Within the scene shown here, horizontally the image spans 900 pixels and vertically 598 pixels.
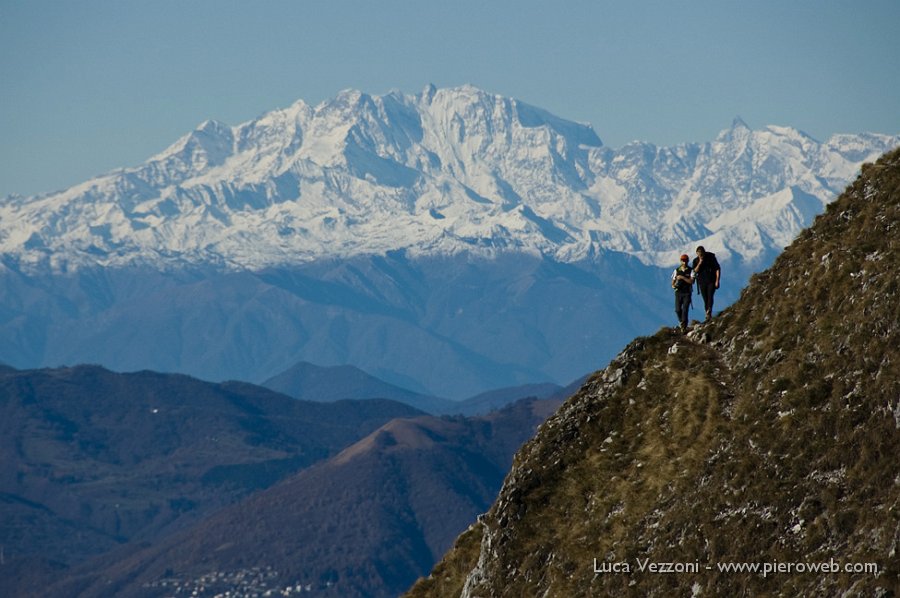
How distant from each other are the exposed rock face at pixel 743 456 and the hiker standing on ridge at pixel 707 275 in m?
1.67

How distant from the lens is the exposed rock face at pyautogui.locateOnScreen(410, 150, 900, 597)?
35375 millimetres

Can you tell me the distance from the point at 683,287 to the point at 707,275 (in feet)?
3.34

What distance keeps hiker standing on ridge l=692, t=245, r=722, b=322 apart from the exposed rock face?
1.67 meters

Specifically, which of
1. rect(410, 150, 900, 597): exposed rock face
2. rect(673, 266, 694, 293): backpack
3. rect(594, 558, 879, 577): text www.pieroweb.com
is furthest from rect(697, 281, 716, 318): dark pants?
rect(594, 558, 879, 577): text www.pieroweb.com

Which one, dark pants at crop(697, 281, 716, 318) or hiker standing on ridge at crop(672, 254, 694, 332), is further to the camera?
hiker standing on ridge at crop(672, 254, 694, 332)

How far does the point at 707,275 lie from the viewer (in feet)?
160

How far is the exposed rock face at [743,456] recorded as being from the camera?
35375 mm

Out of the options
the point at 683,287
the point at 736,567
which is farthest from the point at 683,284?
the point at 736,567

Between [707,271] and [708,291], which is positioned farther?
[707,271]

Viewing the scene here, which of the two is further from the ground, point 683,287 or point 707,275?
point 683,287

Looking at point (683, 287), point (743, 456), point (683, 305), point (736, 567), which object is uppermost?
point (683, 287)

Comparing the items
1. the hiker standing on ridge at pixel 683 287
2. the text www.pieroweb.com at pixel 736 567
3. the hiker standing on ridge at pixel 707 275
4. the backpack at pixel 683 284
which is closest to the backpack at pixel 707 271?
the hiker standing on ridge at pixel 707 275

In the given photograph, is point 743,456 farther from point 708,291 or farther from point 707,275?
point 707,275

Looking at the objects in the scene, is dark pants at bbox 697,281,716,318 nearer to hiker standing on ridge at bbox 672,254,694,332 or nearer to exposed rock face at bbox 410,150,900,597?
hiker standing on ridge at bbox 672,254,694,332
